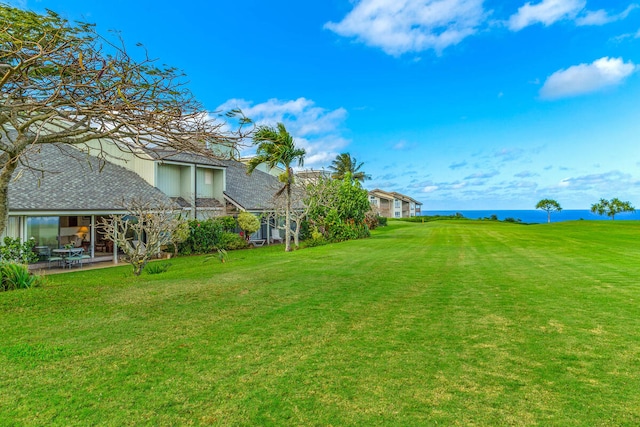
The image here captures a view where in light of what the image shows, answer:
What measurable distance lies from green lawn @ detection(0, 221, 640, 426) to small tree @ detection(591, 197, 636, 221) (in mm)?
70107

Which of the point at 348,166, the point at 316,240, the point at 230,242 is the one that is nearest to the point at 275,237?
the point at 316,240

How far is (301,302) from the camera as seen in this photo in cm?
795

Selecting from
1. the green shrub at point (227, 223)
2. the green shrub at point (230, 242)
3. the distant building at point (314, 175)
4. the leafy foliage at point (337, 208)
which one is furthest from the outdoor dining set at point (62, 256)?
the distant building at point (314, 175)

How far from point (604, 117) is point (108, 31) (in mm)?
29675

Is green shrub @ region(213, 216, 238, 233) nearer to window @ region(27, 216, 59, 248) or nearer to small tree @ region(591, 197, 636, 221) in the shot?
window @ region(27, 216, 59, 248)

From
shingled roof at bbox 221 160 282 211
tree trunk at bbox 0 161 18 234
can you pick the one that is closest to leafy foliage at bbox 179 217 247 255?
shingled roof at bbox 221 160 282 211

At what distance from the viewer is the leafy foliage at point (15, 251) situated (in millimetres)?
13867

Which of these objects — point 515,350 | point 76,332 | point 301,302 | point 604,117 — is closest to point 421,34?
point 604,117

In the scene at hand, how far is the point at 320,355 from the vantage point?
5062 millimetres

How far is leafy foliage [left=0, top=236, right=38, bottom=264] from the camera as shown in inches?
546

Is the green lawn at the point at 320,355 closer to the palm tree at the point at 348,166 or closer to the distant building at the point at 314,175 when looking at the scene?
the distant building at the point at 314,175

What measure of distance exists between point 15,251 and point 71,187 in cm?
525

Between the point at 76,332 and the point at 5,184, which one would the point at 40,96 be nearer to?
the point at 5,184

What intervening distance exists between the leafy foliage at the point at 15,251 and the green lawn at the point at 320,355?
23.3 feet
